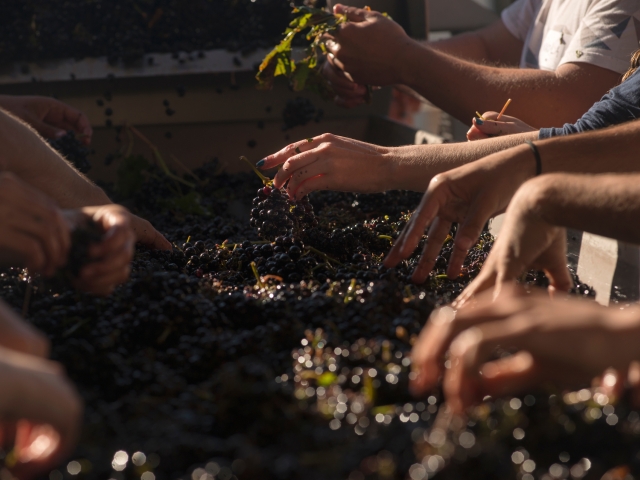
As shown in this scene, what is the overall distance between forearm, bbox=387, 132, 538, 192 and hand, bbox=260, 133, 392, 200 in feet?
0.11

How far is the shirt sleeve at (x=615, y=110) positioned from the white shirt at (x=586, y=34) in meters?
0.61

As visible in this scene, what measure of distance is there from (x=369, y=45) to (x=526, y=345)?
190cm

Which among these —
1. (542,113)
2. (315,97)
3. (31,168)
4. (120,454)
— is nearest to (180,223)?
(31,168)

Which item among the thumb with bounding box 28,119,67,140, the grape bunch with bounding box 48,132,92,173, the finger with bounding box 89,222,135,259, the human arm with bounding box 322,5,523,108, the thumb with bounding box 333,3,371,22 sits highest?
the thumb with bounding box 333,3,371,22

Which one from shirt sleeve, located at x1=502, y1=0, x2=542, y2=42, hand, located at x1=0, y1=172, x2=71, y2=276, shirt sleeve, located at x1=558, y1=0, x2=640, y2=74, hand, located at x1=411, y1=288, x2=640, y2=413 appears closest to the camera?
hand, located at x1=411, y1=288, x2=640, y2=413

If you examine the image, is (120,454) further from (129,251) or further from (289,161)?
(289,161)

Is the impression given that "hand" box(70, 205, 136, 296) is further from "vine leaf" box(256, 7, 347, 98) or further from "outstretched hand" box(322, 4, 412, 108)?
"outstretched hand" box(322, 4, 412, 108)

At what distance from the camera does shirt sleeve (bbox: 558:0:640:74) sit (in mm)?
2217

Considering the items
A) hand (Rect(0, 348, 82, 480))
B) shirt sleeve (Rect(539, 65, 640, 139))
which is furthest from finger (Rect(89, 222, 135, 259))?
shirt sleeve (Rect(539, 65, 640, 139))

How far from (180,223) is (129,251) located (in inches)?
51.8

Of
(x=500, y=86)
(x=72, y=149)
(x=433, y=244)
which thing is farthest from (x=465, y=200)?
(x=72, y=149)

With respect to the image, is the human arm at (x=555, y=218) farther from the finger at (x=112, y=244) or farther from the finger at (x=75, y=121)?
the finger at (x=75, y=121)

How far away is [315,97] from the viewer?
10.1ft

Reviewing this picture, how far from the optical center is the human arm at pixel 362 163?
5.48 feet
